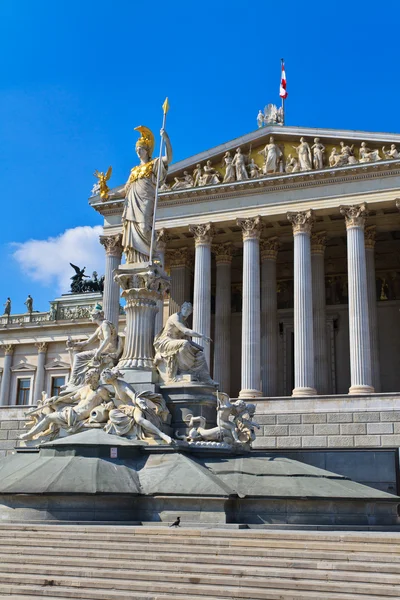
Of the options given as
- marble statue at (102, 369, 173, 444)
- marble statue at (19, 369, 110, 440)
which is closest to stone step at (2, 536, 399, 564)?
marble statue at (102, 369, 173, 444)

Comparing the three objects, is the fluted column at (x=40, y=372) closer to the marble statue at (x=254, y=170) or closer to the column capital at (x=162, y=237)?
the column capital at (x=162, y=237)

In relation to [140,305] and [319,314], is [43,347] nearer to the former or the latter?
[319,314]

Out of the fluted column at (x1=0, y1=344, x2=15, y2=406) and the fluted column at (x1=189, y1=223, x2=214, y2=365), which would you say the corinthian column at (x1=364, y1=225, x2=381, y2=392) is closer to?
the fluted column at (x1=189, y1=223, x2=214, y2=365)

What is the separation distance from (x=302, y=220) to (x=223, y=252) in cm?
761

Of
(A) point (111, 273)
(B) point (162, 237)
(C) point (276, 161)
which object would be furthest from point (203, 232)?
(A) point (111, 273)

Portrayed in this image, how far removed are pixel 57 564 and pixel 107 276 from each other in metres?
33.9

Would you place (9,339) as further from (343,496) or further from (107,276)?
(343,496)

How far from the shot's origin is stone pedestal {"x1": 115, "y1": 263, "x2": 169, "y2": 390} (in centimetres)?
1905

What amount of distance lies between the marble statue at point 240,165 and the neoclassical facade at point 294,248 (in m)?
0.09

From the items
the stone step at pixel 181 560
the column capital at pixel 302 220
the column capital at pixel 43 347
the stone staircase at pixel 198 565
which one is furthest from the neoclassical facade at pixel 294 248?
the stone step at pixel 181 560

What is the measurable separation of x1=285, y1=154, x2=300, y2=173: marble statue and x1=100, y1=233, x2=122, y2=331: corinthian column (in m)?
11.0

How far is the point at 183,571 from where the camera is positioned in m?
10.1

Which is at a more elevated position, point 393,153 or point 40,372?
point 393,153

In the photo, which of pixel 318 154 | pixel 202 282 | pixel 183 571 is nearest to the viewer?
pixel 183 571
